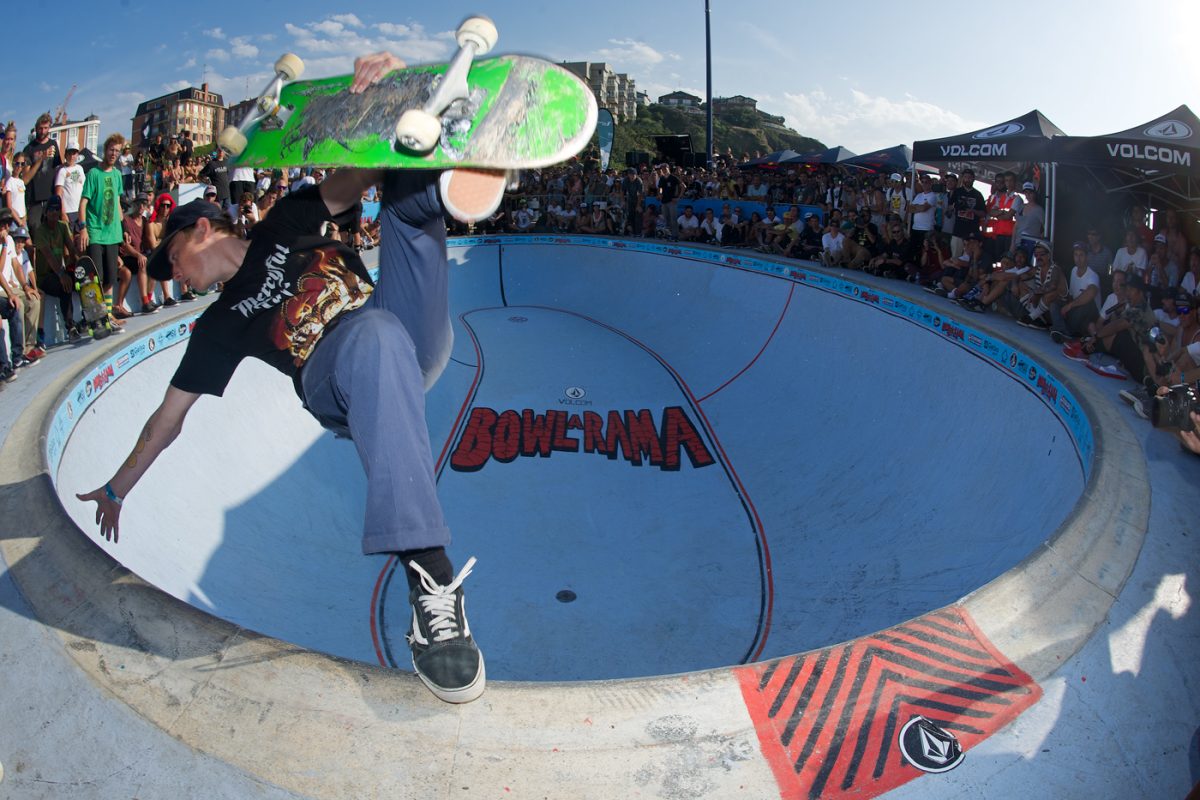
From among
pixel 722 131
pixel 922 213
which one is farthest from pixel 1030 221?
pixel 722 131

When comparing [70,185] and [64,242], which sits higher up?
[70,185]

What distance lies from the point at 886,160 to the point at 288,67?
18759mm

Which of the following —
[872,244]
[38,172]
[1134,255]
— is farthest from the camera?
[872,244]

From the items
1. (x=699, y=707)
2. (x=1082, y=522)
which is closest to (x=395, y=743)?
(x=699, y=707)

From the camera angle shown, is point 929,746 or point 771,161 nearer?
point 929,746

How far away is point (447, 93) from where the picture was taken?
2.30 meters

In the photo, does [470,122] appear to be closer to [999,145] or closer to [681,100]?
[999,145]

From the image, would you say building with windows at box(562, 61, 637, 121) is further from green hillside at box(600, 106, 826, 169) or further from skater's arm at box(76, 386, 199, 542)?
skater's arm at box(76, 386, 199, 542)

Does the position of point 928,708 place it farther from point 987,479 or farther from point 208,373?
point 987,479

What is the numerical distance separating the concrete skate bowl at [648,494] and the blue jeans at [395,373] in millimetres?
2791

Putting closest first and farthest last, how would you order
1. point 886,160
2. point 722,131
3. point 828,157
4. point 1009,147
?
point 1009,147, point 886,160, point 828,157, point 722,131

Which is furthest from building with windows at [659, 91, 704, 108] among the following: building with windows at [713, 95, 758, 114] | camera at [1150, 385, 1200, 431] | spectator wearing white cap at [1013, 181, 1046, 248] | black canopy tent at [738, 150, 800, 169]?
camera at [1150, 385, 1200, 431]

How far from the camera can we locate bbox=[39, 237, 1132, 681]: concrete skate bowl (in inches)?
198

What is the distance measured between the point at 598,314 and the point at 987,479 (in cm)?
997
